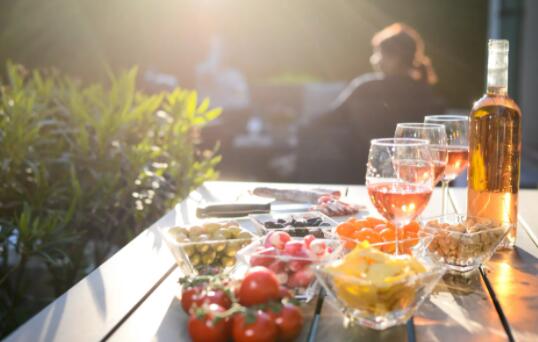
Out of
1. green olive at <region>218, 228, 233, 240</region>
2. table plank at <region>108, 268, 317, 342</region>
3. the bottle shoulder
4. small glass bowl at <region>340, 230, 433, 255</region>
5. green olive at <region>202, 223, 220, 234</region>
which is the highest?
the bottle shoulder

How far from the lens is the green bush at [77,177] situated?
2.61 metres

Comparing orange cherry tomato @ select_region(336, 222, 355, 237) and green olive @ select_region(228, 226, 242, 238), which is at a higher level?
green olive @ select_region(228, 226, 242, 238)

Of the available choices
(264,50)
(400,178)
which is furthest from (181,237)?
(264,50)

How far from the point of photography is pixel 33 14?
4.66 meters

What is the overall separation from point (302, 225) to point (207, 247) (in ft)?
0.86

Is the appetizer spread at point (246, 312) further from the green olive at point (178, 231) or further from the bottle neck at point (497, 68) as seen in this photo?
the bottle neck at point (497, 68)

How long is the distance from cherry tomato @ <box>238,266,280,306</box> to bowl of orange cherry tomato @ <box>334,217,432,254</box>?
260mm

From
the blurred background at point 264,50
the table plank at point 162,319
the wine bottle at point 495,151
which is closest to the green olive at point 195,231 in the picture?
the table plank at point 162,319

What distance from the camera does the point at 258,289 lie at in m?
1.12

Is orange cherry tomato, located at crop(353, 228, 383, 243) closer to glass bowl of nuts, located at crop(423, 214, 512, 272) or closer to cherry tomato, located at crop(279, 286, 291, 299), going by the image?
glass bowl of nuts, located at crop(423, 214, 512, 272)

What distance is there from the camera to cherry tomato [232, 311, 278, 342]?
106 centimetres

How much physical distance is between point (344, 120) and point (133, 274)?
13.9 ft

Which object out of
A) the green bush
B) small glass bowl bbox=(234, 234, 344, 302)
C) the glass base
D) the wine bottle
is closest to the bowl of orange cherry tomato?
small glass bowl bbox=(234, 234, 344, 302)

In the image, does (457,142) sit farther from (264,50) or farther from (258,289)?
(264,50)
